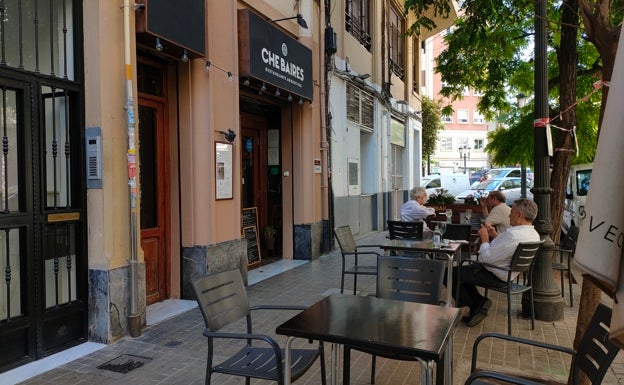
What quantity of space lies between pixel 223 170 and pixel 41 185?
8.49ft

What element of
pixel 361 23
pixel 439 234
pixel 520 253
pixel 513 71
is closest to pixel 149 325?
pixel 439 234

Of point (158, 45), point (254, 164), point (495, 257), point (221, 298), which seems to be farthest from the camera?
point (254, 164)

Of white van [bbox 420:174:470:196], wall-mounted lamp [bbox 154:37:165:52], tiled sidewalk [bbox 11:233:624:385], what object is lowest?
tiled sidewalk [bbox 11:233:624:385]

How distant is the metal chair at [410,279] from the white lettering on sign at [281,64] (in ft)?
15.2

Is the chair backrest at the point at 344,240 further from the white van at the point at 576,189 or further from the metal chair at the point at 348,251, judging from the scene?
the white van at the point at 576,189

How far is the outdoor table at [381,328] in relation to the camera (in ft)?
7.33

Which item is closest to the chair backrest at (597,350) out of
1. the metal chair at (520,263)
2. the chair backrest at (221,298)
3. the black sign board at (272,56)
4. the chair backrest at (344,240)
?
the chair backrest at (221,298)

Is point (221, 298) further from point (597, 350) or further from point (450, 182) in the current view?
point (450, 182)

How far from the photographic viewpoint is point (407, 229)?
21.9ft

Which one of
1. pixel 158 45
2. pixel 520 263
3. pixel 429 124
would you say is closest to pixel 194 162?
pixel 158 45

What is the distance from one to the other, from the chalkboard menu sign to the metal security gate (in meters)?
3.92

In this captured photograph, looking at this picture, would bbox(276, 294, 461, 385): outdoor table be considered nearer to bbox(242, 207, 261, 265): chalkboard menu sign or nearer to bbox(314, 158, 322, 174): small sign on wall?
bbox(242, 207, 261, 265): chalkboard menu sign

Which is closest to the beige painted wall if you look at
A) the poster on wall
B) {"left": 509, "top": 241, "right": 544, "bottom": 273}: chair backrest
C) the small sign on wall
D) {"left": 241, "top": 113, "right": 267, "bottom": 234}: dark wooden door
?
the poster on wall

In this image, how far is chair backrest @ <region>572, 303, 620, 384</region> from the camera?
217 cm
